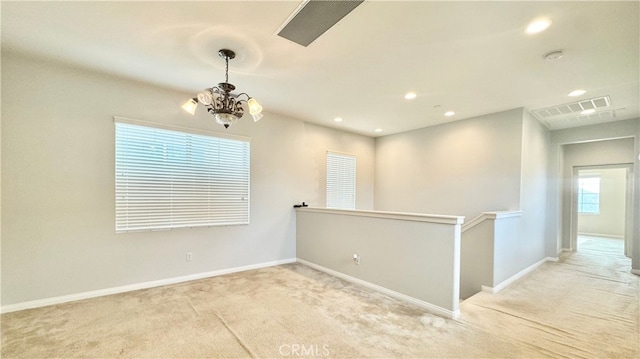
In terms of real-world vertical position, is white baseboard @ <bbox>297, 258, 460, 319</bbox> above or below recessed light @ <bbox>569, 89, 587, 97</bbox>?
below

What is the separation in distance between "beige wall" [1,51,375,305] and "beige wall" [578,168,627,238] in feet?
37.0

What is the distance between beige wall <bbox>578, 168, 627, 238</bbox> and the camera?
8.03 m

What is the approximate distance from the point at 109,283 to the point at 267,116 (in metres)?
3.34

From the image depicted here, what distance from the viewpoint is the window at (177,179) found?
3.45 metres

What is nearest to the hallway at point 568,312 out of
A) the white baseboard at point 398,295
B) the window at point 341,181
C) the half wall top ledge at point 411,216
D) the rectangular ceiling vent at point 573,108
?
the white baseboard at point 398,295

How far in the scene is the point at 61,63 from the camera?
9.91ft

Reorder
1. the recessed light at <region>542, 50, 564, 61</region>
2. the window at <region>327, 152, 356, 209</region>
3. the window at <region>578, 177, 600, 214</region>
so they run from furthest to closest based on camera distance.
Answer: the window at <region>578, 177, 600, 214</region>
the window at <region>327, 152, 356, 209</region>
the recessed light at <region>542, 50, 564, 61</region>

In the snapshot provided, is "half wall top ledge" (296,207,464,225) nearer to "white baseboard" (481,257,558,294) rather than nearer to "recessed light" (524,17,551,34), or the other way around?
"white baseboard" (481,257,558,294)

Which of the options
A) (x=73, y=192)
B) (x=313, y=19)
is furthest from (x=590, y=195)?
(x=73, y=192)

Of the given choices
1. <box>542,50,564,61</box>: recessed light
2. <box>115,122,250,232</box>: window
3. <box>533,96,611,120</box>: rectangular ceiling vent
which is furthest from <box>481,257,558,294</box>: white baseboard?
<box>115,122,250,232</box>: window

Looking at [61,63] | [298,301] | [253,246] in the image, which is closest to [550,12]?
[298,301]

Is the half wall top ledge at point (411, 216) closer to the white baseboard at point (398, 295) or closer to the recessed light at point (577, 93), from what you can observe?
the white baseboard at point (398, 295)

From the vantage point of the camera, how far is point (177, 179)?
3.81m

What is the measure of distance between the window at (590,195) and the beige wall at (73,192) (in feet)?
37.1
